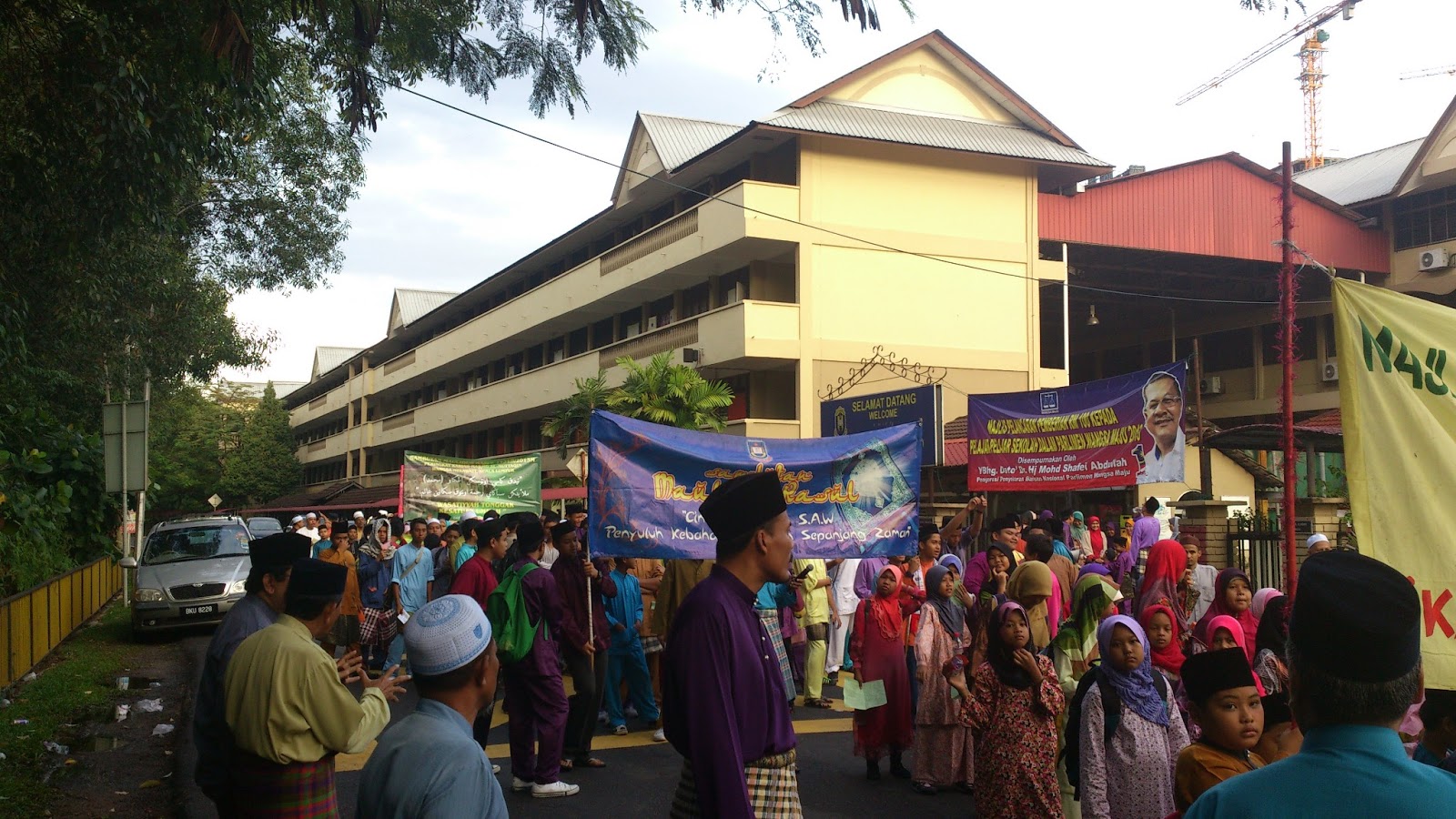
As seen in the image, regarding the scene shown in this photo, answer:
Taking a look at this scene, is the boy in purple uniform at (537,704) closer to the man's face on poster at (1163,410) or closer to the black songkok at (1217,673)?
the black songkok at (1217,673)

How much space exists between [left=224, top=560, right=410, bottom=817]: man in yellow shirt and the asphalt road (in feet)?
9.92

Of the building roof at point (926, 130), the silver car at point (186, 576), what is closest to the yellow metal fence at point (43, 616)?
the silver car at point (186, 576)

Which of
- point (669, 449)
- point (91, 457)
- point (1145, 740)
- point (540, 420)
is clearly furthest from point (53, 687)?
point (540, 420)

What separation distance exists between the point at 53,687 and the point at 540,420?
101 ft

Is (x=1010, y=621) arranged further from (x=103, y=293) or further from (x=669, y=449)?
(x=103, y=293)

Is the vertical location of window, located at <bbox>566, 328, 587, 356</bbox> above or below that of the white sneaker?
above

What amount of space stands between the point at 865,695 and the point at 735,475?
184cm

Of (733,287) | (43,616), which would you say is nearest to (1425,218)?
(733,287)

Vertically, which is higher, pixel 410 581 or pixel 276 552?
pixel 276 552

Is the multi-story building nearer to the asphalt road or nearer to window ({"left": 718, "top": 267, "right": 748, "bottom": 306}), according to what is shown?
window ({"left": 718, "top": 267, "right": 748, "bottom": 306})

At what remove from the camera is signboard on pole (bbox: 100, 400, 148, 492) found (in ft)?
53.4

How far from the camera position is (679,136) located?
114 feet

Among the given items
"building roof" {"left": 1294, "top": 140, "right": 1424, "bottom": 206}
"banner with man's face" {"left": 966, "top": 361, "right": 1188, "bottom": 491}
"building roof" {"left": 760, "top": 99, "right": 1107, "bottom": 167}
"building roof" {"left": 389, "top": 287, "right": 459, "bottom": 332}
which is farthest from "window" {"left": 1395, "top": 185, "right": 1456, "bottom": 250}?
"building roof" {"left": 389, "top": 287, "right": 459, "bottom": 332}

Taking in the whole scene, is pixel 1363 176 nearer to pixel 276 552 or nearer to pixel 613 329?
pixel 613 329
